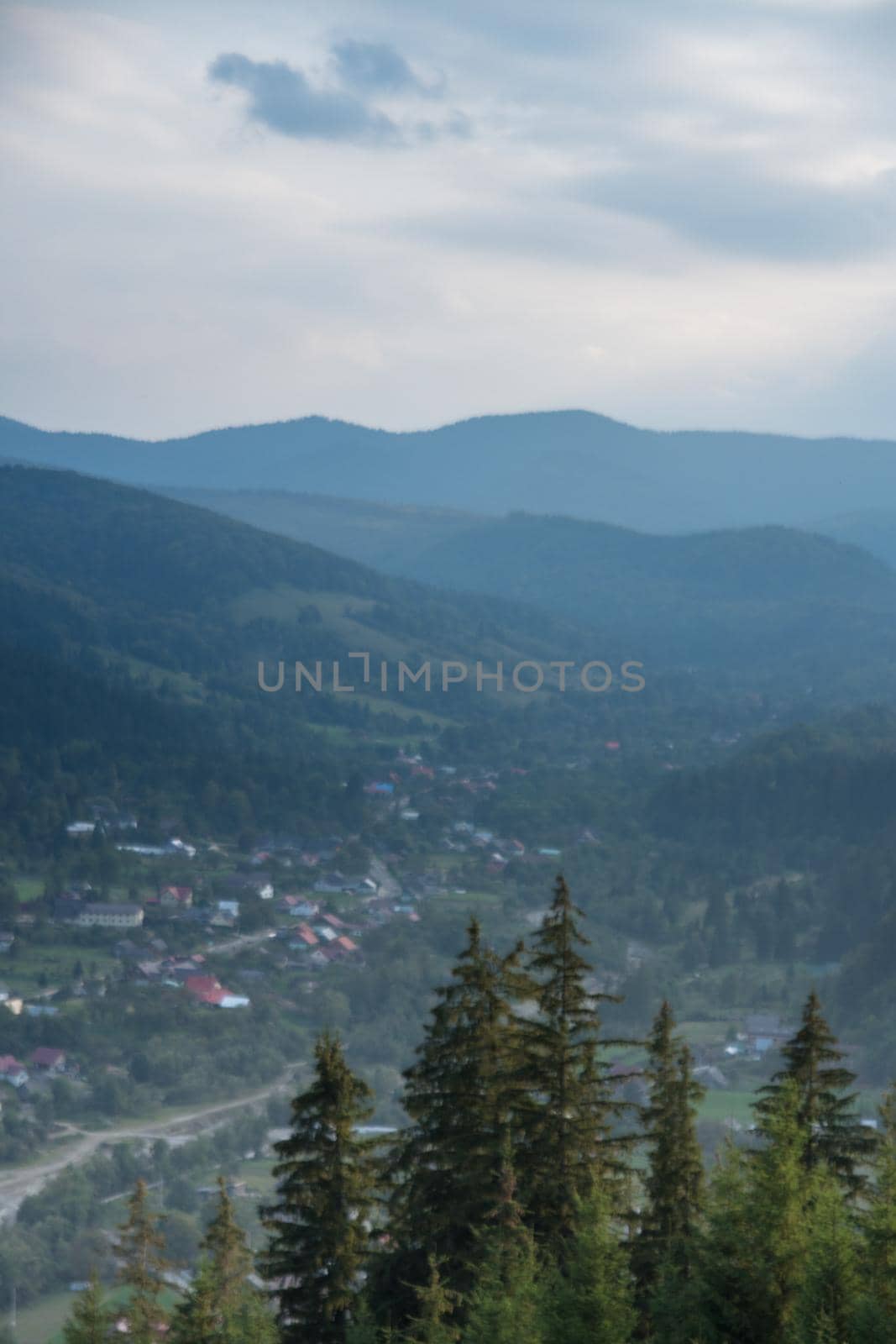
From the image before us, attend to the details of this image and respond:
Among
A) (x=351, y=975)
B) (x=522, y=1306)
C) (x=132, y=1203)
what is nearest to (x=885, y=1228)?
(x=522, y=1306)

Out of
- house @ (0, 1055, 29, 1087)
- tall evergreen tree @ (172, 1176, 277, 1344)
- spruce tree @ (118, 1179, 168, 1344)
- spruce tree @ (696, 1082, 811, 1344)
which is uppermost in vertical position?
spruce tree @ (696, 1082, 811, 1344)

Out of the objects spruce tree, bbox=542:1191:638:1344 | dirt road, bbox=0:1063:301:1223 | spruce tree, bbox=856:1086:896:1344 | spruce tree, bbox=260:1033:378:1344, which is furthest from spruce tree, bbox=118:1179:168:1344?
dirt road, bbox=0:1063:301:1223

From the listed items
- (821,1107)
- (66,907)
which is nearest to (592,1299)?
(821,1107)

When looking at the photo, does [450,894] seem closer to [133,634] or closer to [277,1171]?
[277,1171]

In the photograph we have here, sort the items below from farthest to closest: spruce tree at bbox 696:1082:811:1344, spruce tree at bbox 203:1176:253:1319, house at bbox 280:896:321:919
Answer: house at bbox 280:896:321:919 → spruce tree at bbox 203:1176:253:1319 → spruce tree at bbox 696:1082:811:1344

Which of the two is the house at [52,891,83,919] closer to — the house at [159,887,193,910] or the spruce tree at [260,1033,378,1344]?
the house at [159,887,193,910]

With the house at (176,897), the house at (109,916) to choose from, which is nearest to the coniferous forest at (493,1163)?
the house at (109,916)
